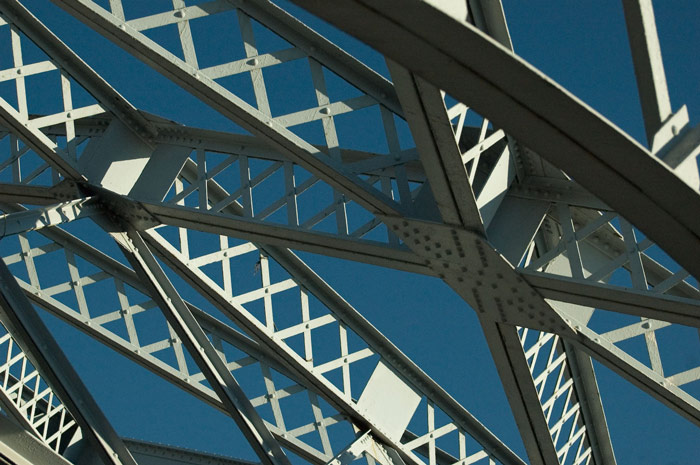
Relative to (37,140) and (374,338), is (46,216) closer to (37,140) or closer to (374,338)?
(37,140)

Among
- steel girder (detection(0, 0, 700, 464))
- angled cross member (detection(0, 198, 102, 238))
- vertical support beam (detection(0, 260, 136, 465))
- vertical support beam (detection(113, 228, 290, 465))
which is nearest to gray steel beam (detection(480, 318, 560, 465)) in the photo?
steel girder (detection(0, 0, 700, 464))

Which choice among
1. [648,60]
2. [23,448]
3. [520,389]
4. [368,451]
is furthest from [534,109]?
[368,451]

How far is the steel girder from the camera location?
648cm

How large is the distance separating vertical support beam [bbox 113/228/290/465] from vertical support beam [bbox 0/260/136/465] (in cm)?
121

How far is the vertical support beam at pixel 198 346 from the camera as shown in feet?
41.7

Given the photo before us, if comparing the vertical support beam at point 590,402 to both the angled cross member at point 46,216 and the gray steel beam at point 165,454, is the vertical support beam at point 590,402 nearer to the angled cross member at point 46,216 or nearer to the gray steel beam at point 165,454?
the angled cross member at point 46,216

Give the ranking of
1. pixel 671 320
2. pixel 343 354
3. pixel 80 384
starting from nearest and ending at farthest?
pixel 671 320 < pixel 80 384 < pixel 343 354

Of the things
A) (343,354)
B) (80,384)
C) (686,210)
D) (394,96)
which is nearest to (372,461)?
(343,354)

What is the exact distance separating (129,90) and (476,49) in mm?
43251

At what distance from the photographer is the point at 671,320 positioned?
9367 mm

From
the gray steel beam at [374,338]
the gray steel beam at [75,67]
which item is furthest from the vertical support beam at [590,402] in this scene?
the gray steel beam at [75,67]

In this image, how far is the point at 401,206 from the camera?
33.6ft

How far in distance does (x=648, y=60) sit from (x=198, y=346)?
25.2ft

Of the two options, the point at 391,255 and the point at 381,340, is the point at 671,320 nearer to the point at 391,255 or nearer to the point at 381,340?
the point at 391,255
